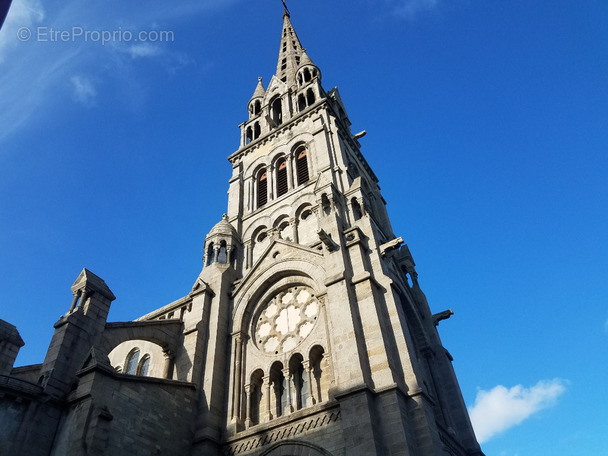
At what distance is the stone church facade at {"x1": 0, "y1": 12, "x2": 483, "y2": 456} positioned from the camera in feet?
42.8

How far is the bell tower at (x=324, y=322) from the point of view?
13375 millimetres

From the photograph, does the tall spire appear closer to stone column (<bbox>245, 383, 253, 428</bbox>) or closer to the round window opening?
the round window opening

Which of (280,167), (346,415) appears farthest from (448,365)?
(280,167)

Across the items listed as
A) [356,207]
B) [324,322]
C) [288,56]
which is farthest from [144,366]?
[288,56]

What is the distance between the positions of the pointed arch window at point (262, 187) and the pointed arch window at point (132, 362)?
424 inches

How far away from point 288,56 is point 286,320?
102 ft

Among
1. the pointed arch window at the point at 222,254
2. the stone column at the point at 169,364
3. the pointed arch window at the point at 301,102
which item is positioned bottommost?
the stone column at the point at 169,364

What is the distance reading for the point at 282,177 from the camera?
27891 millimetres

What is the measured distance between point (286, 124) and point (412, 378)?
20.4 metres

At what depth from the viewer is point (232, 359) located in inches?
717

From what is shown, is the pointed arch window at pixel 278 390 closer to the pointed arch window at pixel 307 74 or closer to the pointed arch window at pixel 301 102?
the pointed arch window at pixel 301 102

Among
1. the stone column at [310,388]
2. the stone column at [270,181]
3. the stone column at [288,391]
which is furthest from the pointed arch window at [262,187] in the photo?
the stone column at [310,388]

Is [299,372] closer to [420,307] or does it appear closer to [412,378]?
[412,378]

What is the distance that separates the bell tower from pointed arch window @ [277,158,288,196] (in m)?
0.09
